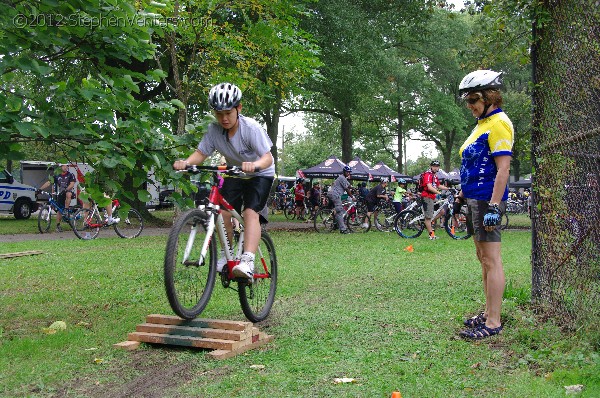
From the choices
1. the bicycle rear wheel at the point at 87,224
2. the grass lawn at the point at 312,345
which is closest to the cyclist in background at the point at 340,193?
the bicycle rear wheel at the point at 87,224

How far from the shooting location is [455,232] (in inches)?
707

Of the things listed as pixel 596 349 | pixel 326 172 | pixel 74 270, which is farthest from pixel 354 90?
pixel 596 349

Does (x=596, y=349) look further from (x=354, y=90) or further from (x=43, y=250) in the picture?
(x=354, y=90)

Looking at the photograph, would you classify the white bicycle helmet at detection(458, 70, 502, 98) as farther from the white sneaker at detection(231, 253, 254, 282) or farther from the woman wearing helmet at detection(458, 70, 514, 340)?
the white sneaker at detection(231, 253, 254, 282)

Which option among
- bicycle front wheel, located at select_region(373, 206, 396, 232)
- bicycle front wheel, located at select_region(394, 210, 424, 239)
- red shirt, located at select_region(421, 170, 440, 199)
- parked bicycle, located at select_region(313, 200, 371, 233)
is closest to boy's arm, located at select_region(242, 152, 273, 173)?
red shirt, located at select_region(421, 170, 440, 199)

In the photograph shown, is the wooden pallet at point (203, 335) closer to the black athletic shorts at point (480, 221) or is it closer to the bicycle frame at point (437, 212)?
the black athletic shorts at point (480, 221)

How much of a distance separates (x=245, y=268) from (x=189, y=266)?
48cm

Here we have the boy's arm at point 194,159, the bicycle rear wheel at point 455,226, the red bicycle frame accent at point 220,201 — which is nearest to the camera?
the boy's arm at point 194,159

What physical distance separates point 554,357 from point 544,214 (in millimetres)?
1915

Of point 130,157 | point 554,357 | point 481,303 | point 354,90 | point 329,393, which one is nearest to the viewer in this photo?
point 329,393

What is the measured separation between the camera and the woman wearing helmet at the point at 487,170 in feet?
16.9

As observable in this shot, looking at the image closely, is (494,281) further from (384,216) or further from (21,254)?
(384,216)

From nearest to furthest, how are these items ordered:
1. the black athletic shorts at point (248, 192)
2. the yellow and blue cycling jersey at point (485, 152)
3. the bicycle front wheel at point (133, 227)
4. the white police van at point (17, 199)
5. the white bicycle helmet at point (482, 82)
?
1. the yellow and blue cycling jersey at point (485, 152)
2. the white bicycle helmet at point (482, 82)
3. the black athletic shorts at point (248, 192)
4. the bicycle front wheel at point (133, 227)
5. the white police van at point (17, 199)

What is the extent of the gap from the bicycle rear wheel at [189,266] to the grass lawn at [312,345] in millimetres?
440
